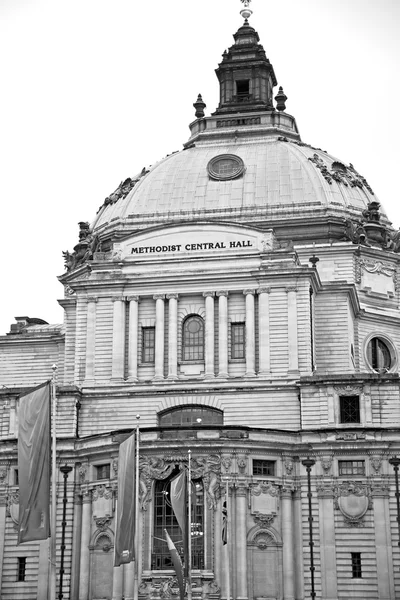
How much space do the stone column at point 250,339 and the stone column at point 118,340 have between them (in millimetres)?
10099

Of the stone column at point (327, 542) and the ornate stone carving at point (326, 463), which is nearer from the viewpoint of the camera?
the stone column at point (327, 542)

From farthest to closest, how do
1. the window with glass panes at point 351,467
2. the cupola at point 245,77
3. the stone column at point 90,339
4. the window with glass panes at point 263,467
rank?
the cupola at point 245,77 < the stone column at point 90,339 < the window with glass panes at point 351,467 < the window with glass panes at point 263,467

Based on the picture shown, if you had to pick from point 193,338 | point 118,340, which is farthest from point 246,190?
point 118,340

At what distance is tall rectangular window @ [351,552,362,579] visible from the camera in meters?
80.6

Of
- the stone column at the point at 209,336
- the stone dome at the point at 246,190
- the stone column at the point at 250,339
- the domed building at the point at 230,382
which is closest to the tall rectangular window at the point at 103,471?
the domed building at the point at 230,382

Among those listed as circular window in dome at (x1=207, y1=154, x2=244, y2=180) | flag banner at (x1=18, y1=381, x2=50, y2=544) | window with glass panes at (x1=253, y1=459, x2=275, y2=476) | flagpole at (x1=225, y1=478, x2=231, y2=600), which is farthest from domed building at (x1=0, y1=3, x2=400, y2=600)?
flag banner at (x1=18, y1=381, x2=50, y2=544)

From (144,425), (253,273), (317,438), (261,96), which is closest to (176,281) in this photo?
(253,273)

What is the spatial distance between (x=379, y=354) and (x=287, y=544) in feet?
94.3

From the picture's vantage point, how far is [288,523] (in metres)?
82.1

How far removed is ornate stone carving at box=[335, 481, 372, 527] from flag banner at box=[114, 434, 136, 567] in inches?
746

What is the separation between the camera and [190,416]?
297ft

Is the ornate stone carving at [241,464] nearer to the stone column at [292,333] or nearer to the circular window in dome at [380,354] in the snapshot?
the stone column at [292,333]

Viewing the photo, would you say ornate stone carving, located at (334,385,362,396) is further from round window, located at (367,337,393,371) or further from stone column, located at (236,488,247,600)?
round window, located at (367,337,393,371)

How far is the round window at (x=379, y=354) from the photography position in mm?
104312
